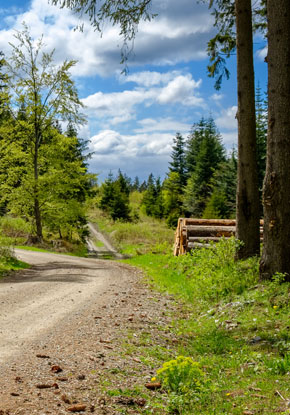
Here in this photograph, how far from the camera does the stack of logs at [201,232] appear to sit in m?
16.3

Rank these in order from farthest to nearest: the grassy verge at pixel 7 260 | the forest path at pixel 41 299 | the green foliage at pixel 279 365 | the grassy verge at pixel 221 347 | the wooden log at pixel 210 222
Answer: the wooden log at pixel 210 222, the grassy verge at pixel 7 260, the forest path at pixel 41 299, the green foliage at pixel 279 365, the grassy verge at pixel 221 347

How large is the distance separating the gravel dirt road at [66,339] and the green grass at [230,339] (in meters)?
0.67

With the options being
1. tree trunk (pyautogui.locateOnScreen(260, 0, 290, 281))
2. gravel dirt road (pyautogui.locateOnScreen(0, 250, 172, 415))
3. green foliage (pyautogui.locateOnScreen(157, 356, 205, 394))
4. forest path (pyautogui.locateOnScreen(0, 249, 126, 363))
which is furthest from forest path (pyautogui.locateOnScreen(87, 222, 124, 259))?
green foliage (pyautogui.locateOnScreen(157, 356, 205, 394))

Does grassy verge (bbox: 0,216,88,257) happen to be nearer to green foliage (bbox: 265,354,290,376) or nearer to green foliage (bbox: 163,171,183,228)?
green foliage (bbox: 163,171,183,228)

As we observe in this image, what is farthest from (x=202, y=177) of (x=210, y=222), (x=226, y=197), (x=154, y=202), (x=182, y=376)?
(x=182, y=376)

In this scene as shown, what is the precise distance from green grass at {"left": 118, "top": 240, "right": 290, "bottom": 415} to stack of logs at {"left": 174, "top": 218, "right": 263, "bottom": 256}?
5.35 metres

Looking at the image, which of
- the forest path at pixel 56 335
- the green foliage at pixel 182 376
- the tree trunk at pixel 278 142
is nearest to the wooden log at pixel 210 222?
the forest path at pixel 56 335

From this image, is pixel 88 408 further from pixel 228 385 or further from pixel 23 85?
pixel 23 85

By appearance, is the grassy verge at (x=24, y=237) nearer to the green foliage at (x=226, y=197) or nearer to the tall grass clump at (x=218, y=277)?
the green foliage at (x=226, y=197)

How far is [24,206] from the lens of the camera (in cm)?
2730

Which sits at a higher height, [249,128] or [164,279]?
[249,128]

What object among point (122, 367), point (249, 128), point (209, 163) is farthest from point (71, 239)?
point (122, 367)

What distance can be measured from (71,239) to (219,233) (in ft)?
73.3

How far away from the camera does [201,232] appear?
1683 cm
